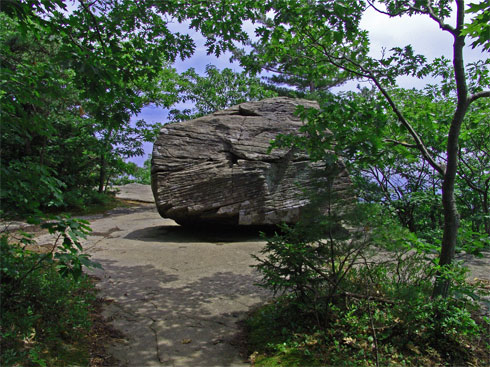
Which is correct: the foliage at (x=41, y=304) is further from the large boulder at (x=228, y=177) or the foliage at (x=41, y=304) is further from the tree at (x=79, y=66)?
the large boulder at (x=228, y=177)

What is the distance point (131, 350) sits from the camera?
289cm

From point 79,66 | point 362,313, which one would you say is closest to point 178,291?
point 362,313

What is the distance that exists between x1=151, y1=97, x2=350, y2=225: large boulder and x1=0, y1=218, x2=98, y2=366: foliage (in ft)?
12.3

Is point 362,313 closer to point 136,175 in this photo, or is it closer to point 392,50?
point 392,50

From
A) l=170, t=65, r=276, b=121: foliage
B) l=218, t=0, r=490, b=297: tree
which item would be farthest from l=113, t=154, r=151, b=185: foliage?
l=218, t=0, r=490, b=297: tree

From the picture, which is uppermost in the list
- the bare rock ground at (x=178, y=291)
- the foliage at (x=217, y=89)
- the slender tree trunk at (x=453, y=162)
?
the foliage at (x=217, y=89)

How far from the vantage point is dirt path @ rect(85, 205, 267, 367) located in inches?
116

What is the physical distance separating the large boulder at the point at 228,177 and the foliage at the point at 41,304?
375 cm

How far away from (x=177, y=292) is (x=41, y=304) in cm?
174

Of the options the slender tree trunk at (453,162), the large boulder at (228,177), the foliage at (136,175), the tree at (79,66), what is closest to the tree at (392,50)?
the slender tree trunk at (453,162)

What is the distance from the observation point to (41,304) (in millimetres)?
2840

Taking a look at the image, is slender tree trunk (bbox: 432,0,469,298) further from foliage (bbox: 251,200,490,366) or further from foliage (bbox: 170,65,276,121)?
foliage (bbox: 170,65,276,121)

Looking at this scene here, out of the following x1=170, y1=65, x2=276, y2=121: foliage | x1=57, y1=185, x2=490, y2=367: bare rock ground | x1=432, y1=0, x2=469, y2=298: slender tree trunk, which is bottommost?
x1=57, y1=185, x2=490, y2=367: bare rock ground

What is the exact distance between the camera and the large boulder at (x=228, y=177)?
6.92 m
